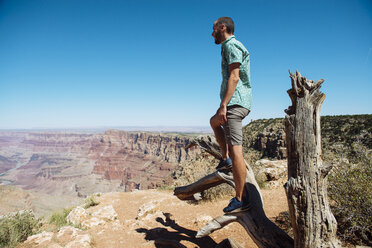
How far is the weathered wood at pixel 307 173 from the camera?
1775 mm

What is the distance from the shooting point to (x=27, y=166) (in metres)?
175

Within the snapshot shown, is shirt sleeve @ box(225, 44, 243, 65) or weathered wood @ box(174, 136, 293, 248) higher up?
shirt sleeve @ box(225, 44, 243, 65)

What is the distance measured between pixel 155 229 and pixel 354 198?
11.9ft

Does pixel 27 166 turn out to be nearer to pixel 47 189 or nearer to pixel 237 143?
pixel 47 189

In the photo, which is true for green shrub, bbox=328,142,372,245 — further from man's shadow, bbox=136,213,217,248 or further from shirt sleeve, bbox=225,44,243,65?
shirt sleeve, bbox=225,44,243,65

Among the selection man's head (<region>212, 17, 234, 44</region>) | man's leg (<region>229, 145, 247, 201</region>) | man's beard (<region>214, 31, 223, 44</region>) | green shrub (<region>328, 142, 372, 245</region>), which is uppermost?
man's head (<region>212, 17, 234, 44</region>)

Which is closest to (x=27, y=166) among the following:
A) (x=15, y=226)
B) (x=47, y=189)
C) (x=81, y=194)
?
(x=47, y=189)

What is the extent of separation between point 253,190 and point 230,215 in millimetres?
412

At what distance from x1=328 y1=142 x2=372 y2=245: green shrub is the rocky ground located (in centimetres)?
142

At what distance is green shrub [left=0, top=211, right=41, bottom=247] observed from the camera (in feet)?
13.1

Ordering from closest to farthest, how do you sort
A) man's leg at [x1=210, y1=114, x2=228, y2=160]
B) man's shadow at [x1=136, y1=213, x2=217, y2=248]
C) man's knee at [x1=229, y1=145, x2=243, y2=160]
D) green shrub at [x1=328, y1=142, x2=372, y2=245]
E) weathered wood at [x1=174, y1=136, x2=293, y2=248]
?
weathered wood at [x1=174, y1=136, x2=293, y2=248], man's knee at [x1=229, y1=145, x2=243, y2=160], man's leg at [x1=210, y1=114, x2=228, y2=160], green shrub at [x1=328, y1=142, x2=372, y2=245], man's shadow at [x1=136, y1=213, x2=217, y2=248]

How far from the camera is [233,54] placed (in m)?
2.10

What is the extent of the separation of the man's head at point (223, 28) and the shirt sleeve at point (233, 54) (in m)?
0.27

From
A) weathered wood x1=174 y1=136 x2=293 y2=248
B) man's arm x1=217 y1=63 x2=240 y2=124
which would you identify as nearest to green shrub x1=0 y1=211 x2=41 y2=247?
weathered wood x1=174 y1=136 x2=293 y2=248
